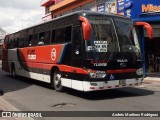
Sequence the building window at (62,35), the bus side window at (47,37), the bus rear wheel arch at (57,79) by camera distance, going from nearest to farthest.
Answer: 1. the building window at (62,35)
2. the bus rear wheel arch at (57,79)
3. the bus side window at (47,37)

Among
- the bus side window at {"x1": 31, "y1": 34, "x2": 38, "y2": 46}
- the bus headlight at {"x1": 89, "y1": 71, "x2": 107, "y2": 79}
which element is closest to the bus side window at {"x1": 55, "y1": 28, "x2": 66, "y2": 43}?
the bus headlight at {"x1": 89, "y1": 71, "x2": 107, "y2": 79}

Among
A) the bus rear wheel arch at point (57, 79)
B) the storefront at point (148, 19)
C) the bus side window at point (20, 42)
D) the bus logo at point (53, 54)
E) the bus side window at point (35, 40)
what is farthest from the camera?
the storefront at point (148, 19)

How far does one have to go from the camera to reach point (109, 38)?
11.2m

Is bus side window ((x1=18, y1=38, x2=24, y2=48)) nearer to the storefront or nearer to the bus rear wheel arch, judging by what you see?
the bus rear wheel arch

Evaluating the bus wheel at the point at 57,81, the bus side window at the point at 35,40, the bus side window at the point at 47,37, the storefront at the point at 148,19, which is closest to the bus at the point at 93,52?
the bus wheel at the point at 57,81

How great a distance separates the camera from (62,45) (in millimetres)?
12500

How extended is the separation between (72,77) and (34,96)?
1784mm

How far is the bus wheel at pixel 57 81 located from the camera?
13.0 m

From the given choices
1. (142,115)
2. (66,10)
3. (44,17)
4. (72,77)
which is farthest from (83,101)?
(44,17)

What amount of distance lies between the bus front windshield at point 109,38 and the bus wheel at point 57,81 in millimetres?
2767

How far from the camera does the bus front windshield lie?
422 inches

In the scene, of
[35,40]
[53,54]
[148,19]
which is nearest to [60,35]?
[53,54]

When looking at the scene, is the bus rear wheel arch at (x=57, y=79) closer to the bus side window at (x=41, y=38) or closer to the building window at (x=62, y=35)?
the building window at (x=62, y=35)

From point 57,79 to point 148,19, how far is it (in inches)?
335
